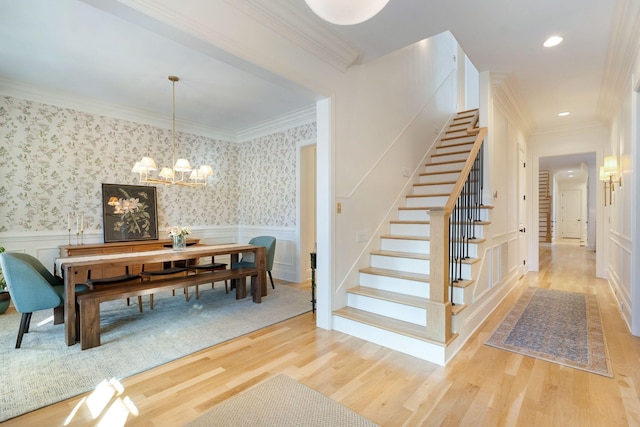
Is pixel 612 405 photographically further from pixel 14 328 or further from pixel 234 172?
pixel 234 172

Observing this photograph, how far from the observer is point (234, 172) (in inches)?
244

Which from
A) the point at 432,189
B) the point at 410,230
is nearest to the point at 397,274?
the point at 410,230

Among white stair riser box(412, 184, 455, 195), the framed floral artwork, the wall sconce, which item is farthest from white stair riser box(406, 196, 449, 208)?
the framed floral artwork

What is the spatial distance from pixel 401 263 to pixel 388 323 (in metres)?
0.78

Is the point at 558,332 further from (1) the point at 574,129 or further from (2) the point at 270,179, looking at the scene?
(1) the point at 574,129

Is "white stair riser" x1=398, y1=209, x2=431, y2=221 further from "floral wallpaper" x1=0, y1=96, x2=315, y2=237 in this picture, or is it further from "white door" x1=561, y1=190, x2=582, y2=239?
"white door" x1=561, y1=190, x2=582, y2=239

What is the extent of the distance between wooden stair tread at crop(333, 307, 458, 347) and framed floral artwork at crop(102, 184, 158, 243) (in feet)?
12.0

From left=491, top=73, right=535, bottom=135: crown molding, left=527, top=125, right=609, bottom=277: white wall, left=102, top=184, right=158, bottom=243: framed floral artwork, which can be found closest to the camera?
left=491, top=73, right=535, bottom=135: crown molding

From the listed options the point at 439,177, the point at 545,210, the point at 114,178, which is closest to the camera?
the point at 439,177

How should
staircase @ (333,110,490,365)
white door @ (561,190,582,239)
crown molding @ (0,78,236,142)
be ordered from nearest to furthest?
staircase @ (333,110,490,365) → crown molding @ (0,78,236,142) → white door @ (561,190,582,239)

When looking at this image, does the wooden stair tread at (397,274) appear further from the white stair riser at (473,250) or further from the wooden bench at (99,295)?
the wooden bench at (99,295)

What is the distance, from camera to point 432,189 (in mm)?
4297

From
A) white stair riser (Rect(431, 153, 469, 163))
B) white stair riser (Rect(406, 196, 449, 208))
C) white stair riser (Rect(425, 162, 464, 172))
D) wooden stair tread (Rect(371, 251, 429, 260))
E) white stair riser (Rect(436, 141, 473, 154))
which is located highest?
white stair riser (Rect(436, 141, 473, 154))

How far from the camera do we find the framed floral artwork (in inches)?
182
